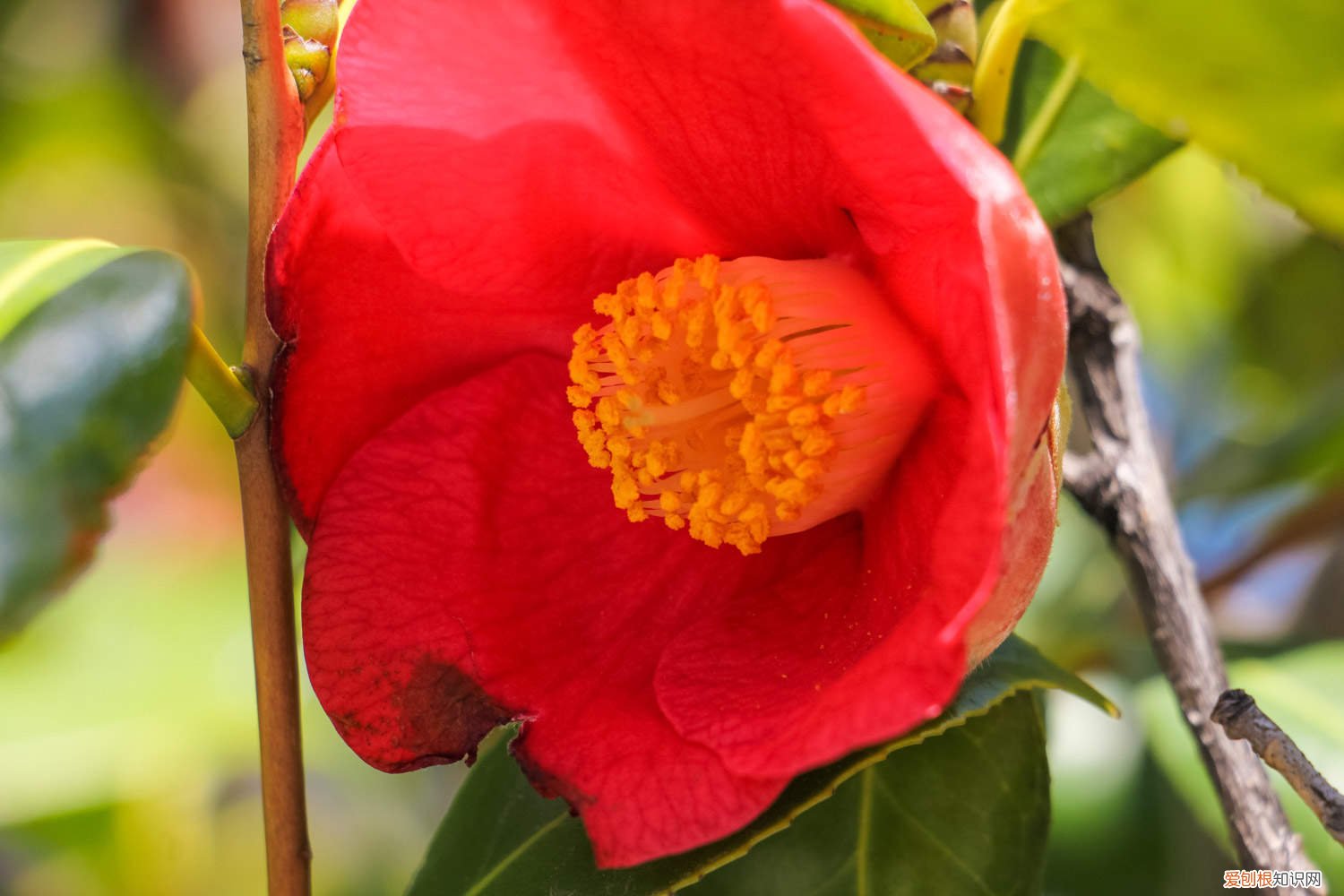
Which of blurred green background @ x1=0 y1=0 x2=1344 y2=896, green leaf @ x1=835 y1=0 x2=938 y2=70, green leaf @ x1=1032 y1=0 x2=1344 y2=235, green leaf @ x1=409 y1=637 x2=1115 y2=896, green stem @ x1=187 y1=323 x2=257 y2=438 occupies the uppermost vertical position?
green leaf @ x1=1032 y1=0 x2=1344 y2=235

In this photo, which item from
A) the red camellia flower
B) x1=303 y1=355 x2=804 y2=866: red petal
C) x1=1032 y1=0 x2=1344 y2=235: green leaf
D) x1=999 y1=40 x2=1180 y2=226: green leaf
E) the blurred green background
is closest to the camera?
x1=1032 y1=0 x2=1344 y2=235: green leaf

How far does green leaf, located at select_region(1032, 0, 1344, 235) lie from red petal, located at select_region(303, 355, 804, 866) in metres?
0.37

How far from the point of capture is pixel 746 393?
2.54ft

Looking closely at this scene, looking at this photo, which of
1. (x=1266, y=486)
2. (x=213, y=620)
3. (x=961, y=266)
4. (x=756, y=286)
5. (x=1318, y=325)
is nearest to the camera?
(x=961, y=266)

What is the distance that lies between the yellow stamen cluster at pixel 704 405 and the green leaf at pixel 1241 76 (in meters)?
0.25

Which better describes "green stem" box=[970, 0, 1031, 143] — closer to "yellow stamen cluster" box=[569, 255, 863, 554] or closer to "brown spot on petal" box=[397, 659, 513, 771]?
"yellow stamen cluster" box=[569, 255, 863, 554]

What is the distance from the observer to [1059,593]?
1605 mm

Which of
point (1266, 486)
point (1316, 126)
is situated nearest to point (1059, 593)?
point (1266, 486)

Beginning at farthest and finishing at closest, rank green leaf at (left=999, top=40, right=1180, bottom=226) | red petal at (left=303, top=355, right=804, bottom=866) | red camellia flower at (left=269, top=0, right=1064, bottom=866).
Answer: green leaf at (left=999, top=40, right=1180, bottom=226) → red petal at (left=303, top=355, right=804, bottom=866) → red camellia flower at (left=269, top=0, right=1064, bottom=866)

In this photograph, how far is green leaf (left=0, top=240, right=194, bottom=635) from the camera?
51 cm

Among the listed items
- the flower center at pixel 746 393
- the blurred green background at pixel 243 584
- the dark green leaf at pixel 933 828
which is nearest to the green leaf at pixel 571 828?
the dark green leaf at pixel 933 828

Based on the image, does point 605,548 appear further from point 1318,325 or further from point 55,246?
point 1318,325

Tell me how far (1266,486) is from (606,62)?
0.99 m

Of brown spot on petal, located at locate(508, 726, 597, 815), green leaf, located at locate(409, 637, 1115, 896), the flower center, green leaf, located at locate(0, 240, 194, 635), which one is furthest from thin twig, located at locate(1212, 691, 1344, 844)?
green leaf, located at locate(0, 240, 194, 635)
